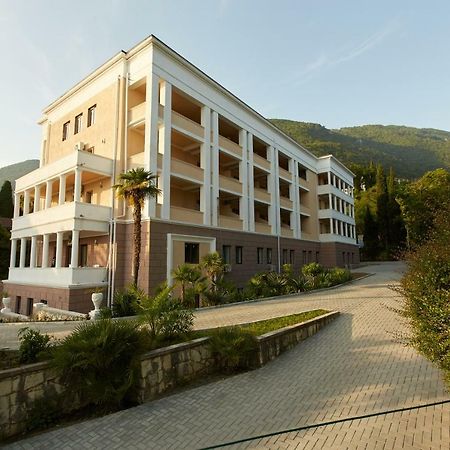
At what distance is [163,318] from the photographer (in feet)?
27.4

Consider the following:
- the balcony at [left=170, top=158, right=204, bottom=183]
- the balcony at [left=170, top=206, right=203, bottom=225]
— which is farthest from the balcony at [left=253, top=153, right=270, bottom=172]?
the balcony at [left=170, top=206, right=203, bottom=225]

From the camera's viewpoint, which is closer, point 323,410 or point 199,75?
point 323,410

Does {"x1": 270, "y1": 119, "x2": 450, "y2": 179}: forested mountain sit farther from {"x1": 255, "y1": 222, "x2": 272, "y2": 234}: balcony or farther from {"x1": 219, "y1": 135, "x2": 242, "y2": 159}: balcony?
{"x1": 219, "y1": 135, "x2": 242, "y2": 159}: balcony

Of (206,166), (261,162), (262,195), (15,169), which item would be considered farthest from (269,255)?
(15,169)

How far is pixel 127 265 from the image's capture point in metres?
19.3

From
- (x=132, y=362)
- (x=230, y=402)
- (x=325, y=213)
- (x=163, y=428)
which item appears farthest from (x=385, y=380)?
(x=325, y=213)

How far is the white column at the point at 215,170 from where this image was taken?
2338 centimetres

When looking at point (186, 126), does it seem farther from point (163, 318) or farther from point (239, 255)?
point (163, 318)

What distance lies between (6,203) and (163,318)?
47181 mm

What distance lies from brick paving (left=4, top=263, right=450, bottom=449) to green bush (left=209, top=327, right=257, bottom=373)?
418mm

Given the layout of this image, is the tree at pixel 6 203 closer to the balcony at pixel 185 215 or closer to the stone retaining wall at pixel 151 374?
the balcony at pixel 185 215

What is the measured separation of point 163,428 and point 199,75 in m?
22.8

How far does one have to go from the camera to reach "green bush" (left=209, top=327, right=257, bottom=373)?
8250mm

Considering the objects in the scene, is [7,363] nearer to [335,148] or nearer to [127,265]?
[127,265]
